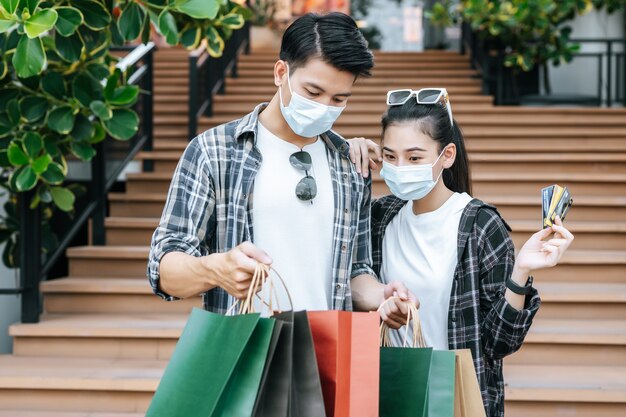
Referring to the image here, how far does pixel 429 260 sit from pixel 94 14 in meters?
2.68

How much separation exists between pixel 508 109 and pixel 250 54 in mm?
4182

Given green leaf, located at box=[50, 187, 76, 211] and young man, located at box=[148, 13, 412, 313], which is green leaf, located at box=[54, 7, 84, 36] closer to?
green leaf, located at box=[50, 187, 76, 211]

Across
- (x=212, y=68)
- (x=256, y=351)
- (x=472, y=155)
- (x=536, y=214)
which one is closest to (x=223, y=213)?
(x=256, y=351)

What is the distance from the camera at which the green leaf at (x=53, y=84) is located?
Result: 15.6 feet

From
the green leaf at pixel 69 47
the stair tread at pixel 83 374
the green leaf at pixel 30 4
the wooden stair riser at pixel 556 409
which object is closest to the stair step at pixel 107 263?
the stair tread at pixel 83 374

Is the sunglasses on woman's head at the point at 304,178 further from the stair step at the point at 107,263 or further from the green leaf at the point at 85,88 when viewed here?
the stair step at the point at 107,263

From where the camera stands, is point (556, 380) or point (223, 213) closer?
point (223, 213)

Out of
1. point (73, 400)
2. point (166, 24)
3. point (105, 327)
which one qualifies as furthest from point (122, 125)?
point (73, 400)

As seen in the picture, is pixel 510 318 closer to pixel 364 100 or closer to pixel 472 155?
pixel 472 155

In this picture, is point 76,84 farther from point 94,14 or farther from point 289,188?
point 289,188

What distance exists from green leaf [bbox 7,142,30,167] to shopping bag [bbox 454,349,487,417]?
11.8ft

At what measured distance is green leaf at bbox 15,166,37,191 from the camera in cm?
474

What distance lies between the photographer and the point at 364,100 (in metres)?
9.24

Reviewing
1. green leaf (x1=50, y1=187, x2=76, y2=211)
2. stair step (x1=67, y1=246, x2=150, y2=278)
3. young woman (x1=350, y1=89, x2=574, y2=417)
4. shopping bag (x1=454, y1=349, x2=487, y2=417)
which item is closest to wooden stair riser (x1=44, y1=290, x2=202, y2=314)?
stair step (x1=67, y1=246, x2=150, y2=278)
